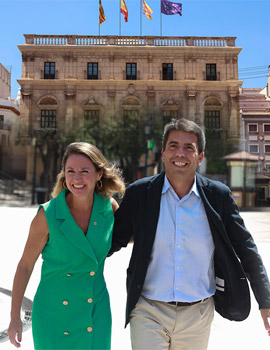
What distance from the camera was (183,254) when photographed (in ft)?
6.28

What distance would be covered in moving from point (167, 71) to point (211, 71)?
4.13 m

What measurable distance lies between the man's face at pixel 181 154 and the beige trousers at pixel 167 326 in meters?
0.71

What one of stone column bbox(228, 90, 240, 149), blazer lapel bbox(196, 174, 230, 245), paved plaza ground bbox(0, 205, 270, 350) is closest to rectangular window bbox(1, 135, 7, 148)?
stone column bbox(228, 90, 240, 149)

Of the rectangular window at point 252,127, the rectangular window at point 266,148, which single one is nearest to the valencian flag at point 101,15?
the rectangular window at point 252,127

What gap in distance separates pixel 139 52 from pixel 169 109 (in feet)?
19.6

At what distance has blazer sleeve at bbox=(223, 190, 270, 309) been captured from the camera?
2.01 m

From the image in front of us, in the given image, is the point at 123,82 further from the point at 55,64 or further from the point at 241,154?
the point at 241,154

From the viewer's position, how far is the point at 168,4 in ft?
107

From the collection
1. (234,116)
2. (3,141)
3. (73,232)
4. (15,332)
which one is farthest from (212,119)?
(15,332)

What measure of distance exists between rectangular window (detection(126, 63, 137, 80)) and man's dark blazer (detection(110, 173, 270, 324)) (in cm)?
3278

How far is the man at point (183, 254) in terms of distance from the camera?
191 cm

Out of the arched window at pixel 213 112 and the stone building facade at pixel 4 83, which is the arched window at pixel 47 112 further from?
the arched window at pixel 213 112

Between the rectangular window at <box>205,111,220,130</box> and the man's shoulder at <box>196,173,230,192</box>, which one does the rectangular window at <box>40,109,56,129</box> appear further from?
the man's shoulder at <box>196,173,230,192</box>

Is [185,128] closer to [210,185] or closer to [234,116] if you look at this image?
[210,185]
